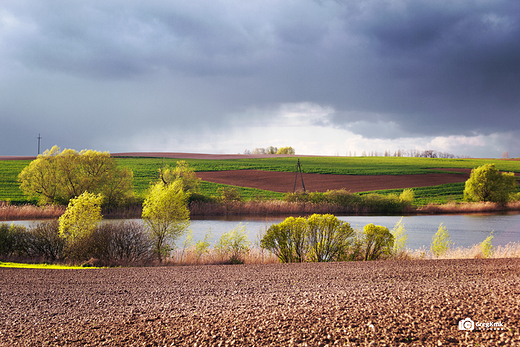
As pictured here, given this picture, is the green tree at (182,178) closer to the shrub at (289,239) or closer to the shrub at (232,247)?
the shrub at (232,247)

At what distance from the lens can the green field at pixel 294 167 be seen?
46.5 meters

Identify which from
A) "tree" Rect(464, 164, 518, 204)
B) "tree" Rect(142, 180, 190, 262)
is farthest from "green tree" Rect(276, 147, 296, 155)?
"tree" Rect(142, 180, 190, 262)

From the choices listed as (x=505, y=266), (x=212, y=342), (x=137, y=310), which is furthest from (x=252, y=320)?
(x=505, y=266)

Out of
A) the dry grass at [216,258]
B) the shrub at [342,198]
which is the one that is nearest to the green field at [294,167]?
the shrub at [342,198]

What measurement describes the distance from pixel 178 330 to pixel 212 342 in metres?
0.83

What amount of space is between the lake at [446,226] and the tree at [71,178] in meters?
8.22

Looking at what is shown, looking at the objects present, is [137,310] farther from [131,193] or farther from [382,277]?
[131,193]

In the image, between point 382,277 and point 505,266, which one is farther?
point 505,266

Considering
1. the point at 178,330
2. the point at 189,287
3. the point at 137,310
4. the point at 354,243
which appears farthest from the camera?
the point at 354,243

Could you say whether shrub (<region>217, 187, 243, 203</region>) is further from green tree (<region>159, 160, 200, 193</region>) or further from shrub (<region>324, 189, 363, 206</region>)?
shrub (<region>324, 189, 363, 206</region>)

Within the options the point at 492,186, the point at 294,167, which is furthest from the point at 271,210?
the point at 492,186

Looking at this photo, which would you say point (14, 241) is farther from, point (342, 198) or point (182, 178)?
point (342, 198)

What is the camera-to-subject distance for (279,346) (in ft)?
14.9

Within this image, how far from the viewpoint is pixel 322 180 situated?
5300 cm
